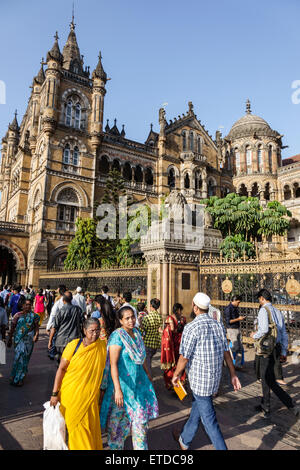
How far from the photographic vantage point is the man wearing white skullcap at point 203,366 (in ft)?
9.61

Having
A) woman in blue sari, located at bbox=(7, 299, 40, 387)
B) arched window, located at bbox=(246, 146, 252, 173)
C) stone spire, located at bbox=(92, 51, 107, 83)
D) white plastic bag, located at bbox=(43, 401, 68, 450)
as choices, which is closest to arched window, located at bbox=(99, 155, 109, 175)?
stone spire, located at bbox=(92, 51, 107, 83)

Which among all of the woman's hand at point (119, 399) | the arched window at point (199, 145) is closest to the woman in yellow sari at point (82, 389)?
the woman's hand at point (119, 399)

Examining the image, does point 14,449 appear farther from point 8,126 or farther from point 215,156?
point 8,126

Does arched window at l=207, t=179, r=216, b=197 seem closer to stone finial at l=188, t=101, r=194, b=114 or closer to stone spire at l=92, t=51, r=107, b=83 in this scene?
stone finial at l=188, t=101, r=194, b=114

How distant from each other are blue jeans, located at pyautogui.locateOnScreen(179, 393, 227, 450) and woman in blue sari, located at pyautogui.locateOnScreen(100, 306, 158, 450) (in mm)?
445

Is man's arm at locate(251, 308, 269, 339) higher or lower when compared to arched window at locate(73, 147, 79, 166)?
lower

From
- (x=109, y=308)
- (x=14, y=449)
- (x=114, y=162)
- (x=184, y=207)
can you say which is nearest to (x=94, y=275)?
(x=184, y=207)

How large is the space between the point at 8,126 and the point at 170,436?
138ft

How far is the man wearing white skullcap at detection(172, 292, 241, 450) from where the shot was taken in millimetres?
2928

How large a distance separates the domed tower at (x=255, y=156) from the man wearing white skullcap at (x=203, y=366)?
106 ft

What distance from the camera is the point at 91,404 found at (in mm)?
2850

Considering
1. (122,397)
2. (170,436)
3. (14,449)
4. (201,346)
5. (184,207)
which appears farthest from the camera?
(184,207)

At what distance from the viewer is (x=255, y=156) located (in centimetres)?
3441

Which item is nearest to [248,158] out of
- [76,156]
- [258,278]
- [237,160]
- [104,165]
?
[237,160]
